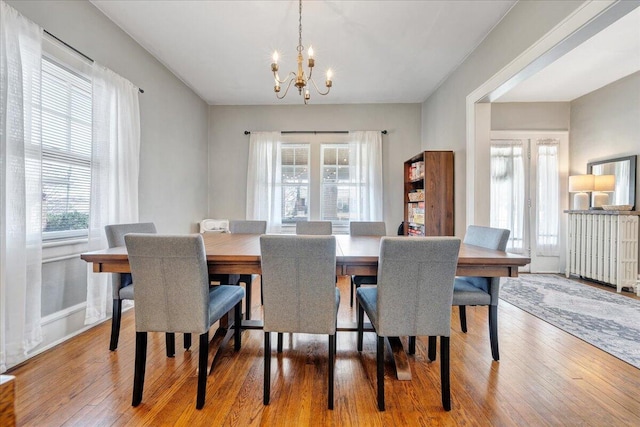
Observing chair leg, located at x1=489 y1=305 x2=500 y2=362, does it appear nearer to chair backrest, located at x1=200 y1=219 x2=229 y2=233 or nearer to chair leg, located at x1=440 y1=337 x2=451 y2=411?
chair leg, located at x1=440 y1=337 x2=451 y2=411

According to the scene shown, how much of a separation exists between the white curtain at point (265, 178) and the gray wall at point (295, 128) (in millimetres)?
185

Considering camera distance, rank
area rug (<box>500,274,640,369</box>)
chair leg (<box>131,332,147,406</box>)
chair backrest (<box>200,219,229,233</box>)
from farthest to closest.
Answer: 1. chair backrest (<box>200,219,229,233</box>)
2. area rug (<box>500,274,640,369</box>)
3. chair leg (<box>131,332,147,406</box>)

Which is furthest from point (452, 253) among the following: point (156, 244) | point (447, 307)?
point (156, 244)

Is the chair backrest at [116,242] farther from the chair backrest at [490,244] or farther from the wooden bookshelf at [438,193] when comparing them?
the wooden bookshelf at [438,193]

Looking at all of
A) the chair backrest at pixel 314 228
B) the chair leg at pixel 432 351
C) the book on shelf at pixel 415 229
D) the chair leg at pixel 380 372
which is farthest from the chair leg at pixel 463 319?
the book on shelf at pixel 415 229

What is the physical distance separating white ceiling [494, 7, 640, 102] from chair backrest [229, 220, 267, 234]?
3739mm

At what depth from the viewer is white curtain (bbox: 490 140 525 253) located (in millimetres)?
4367

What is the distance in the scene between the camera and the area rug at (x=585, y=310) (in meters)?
2.15

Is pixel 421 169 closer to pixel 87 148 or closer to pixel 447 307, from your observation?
pixel 447 307

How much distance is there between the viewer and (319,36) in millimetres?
2771

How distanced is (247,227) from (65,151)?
5.21ft

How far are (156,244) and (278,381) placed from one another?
1.06m

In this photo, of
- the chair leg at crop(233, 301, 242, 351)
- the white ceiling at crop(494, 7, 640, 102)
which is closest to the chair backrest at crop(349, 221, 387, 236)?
the chair leg at crop(233, 301, 242, 351)

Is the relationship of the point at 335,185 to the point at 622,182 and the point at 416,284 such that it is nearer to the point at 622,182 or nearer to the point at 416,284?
the point at 416,284
